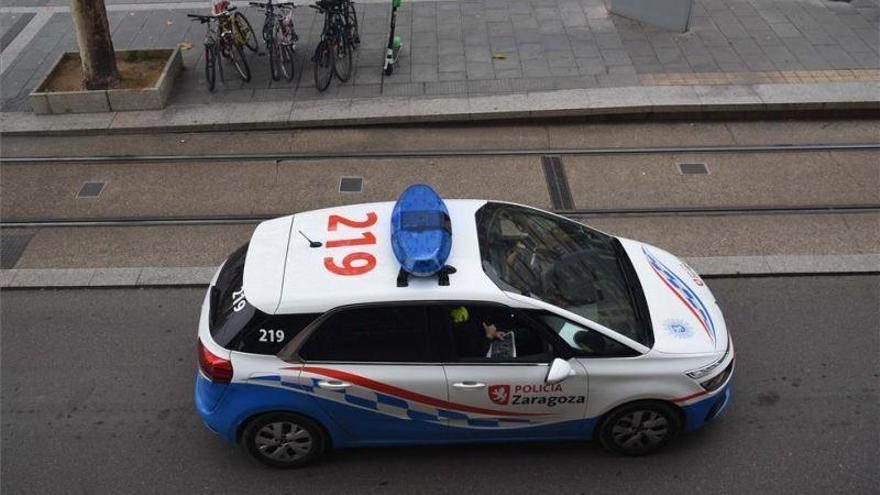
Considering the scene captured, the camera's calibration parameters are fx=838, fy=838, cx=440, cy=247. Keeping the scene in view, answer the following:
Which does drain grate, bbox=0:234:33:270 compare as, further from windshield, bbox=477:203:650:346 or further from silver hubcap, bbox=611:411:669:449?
silver hubcap, bbox=611:411:669:449

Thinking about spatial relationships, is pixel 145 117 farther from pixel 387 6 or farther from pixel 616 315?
pixel 616 315

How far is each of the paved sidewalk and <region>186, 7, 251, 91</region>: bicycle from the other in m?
0.21

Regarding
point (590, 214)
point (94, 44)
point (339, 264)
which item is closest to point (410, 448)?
point (339, 264)

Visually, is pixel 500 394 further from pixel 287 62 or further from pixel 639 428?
pixel 287 62

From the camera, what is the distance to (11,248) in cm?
860

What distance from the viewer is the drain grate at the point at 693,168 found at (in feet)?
31.4

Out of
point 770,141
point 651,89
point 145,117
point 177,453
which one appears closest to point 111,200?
point 145,117

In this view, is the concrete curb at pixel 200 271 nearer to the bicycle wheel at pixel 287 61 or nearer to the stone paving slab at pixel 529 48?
the stone paving slab at pixel 529 48

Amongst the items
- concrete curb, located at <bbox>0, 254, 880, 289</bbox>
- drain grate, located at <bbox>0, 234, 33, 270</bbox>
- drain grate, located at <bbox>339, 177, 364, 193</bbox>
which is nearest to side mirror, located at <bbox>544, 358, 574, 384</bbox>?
concrete curb, located at <bbox>0, 254, 880, 289</bbox>

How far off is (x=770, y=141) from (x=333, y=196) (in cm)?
530

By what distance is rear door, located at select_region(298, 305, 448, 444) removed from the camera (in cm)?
557

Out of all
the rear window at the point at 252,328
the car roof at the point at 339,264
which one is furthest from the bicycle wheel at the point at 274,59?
the rear window at the point at 252,328

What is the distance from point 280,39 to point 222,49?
32.7 inches

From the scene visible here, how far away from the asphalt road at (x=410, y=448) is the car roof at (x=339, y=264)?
1405 mm
